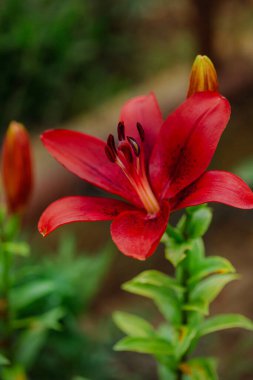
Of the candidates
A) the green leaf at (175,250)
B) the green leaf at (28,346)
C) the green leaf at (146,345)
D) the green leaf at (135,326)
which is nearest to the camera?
the green leaf at (175,250)

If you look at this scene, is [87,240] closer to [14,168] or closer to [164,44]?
[164,44]

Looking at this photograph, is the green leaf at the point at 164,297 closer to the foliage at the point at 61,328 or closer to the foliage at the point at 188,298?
the foliage at the point at 188,298

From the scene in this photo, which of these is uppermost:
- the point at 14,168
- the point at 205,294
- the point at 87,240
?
the point at 14,168

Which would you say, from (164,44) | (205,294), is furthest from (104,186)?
(164,44)

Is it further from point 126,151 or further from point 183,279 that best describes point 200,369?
point 126,151

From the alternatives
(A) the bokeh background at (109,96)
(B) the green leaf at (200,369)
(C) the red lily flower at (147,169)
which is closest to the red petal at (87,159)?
(C) the red lily flower at (147,169)

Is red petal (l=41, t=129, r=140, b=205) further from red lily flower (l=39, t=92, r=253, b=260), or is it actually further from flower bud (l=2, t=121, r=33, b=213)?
flower bud (l=2, t=121, r=33, b=213)
